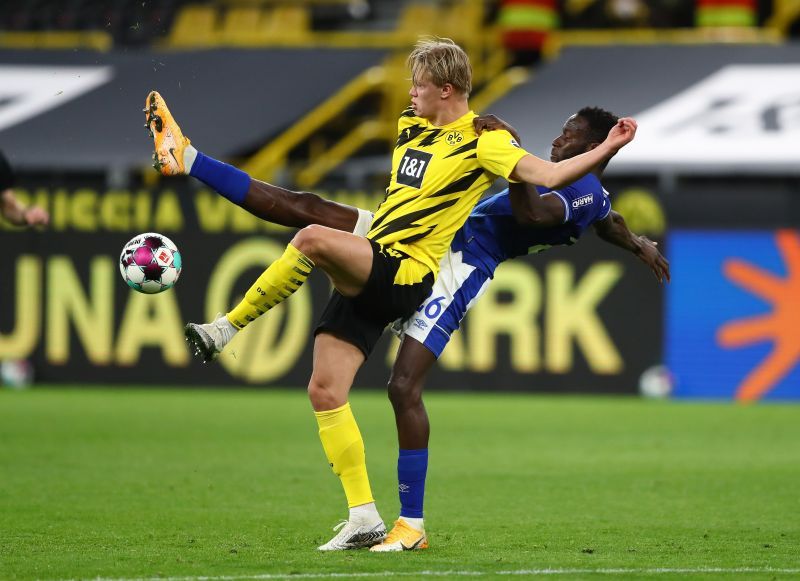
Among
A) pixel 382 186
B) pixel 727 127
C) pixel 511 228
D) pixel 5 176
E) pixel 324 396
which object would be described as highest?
pixel 727 127

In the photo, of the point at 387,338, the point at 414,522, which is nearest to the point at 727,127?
the point at 387,338

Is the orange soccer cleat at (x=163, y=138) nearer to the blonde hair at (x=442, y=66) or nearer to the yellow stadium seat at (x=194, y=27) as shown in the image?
the blonde hair at (x=442, y=66)

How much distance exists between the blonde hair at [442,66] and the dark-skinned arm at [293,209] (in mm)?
815

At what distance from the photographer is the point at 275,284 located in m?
6.59

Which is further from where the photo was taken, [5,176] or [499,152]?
[5,176]

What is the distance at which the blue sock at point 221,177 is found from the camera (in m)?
6.79

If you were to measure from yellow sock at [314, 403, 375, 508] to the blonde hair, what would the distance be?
154 centimetres

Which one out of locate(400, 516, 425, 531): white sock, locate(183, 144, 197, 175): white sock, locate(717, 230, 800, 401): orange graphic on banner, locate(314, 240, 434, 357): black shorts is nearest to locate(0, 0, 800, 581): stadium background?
locate(717, 230, 800, 401): orange graphic on banner

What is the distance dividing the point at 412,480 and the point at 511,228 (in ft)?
4.59

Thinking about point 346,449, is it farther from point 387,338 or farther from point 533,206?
point 387,338

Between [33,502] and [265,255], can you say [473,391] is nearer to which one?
[265,255]

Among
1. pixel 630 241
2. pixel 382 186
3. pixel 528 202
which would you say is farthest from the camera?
pixel 382 186

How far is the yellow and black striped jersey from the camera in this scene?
6719 millimetres

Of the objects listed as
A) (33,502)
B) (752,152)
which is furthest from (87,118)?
(33,502)
